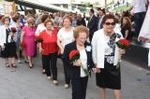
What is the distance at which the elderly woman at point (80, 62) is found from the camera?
22.9 ft

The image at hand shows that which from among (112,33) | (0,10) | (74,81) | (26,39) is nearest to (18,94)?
(74,81)

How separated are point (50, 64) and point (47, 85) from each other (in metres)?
0.74

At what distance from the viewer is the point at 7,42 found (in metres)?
12.6

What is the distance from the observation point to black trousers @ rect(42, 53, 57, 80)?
1022 centimetres

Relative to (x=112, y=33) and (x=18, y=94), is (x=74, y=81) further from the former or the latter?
(x=18, y=94)

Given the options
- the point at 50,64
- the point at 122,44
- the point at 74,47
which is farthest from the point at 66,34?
the point at 122,44

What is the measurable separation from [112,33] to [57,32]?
11.5 feet

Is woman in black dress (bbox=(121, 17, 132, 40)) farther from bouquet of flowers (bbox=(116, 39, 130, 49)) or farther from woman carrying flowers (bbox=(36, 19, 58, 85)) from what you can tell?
bouquet of flowers (bbox=(116, 39, 130, 49))

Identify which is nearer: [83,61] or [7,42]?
[83,61]

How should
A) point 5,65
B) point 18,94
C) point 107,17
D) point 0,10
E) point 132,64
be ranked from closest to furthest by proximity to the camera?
point 107,17 → point 18,94 → point 132,64 → point 5,65 → point 0,10

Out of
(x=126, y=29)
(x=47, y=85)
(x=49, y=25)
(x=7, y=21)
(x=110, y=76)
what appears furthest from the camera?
(x=126, y=29)

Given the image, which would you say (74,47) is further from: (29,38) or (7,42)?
(7,42)

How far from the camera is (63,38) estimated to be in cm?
959

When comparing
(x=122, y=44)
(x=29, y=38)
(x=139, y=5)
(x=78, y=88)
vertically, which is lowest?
(x=78, y=88)
